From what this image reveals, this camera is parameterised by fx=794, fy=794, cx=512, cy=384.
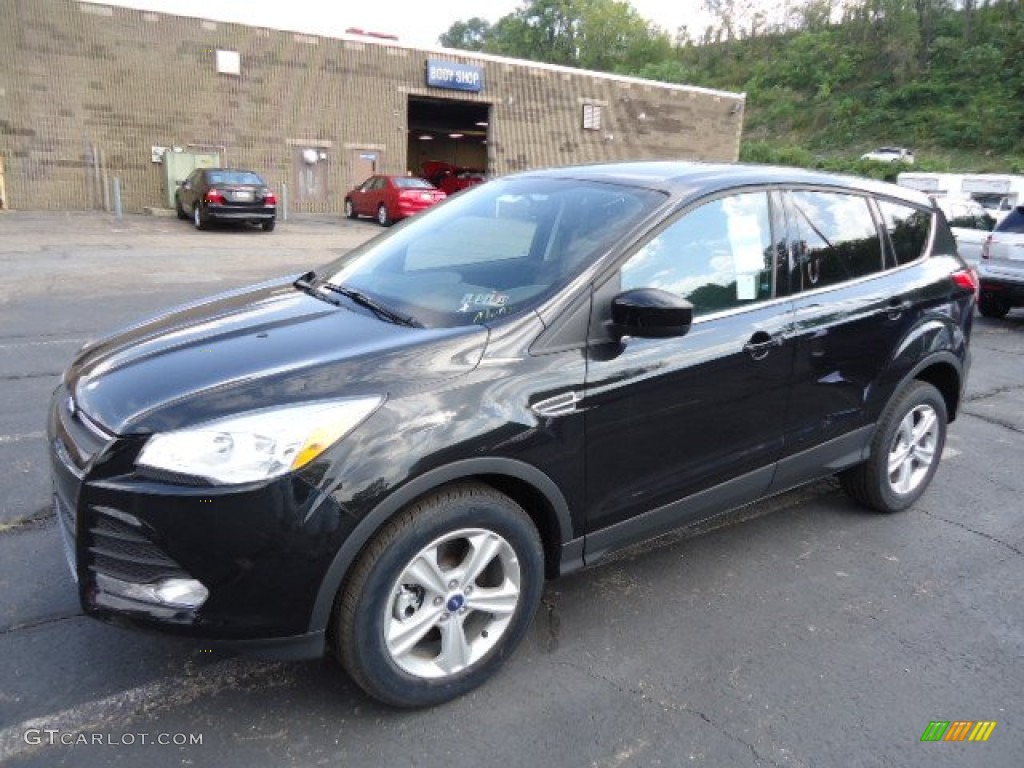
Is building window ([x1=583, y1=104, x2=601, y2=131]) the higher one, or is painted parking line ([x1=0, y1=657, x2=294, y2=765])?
building window ([x1=583, y1=104, x2=601, y2=131])

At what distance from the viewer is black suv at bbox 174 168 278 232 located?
19188 mm

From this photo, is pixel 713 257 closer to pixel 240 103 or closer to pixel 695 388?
pixel 695 388

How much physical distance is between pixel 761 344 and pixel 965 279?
6.14ft

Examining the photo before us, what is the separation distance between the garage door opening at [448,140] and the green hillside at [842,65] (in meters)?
20.1

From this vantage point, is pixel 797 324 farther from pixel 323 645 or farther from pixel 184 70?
pixel 184 70

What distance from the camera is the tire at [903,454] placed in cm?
397

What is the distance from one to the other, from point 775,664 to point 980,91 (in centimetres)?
6289

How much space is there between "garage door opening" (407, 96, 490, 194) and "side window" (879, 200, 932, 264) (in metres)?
26.7

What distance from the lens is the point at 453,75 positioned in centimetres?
2866

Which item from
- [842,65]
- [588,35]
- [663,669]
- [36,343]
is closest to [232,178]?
[36,343]

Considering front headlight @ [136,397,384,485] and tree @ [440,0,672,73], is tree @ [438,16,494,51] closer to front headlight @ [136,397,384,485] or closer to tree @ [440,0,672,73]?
tree @ [440,0,672,73]

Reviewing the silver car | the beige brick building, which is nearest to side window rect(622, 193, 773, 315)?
the silver car

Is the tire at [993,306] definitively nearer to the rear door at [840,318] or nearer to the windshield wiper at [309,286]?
the rear door at [840,318]

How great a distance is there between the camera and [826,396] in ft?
11.7
